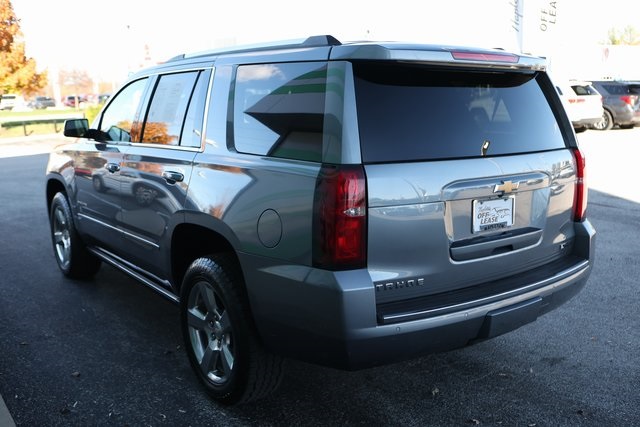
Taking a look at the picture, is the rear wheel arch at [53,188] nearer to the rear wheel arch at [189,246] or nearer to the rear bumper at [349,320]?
the rear wheel arch at [189,246]

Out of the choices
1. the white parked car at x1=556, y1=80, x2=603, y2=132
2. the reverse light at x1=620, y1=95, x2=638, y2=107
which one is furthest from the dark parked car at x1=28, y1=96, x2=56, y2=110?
the reverse light at x1=620, y1=95, x2=638, y2=107

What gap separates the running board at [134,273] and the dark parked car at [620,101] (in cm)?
2015

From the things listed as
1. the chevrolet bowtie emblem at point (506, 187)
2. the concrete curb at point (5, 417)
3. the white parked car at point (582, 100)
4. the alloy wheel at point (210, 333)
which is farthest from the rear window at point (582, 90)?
the concrete curb at point (5, 417)

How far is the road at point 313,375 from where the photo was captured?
10.9 ft

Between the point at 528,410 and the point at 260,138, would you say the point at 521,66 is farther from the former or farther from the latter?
the point at 528,410

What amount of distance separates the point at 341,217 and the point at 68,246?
12.7 ft

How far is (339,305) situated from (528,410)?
4.68 ft

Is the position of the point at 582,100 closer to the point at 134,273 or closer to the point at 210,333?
A: the point at 134,273

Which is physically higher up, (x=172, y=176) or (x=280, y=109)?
(x=280, y=109)

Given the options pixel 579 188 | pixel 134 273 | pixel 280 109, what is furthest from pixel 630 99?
pixel 280 109

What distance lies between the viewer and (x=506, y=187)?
304cm

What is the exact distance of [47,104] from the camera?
70.9 meters

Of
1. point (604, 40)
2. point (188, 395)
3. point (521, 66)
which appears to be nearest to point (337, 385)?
point (188, 395)

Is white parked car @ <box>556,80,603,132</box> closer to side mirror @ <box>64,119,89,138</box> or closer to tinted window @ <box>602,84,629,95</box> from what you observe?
tinted window @ <box>602,84,629,95</box>
